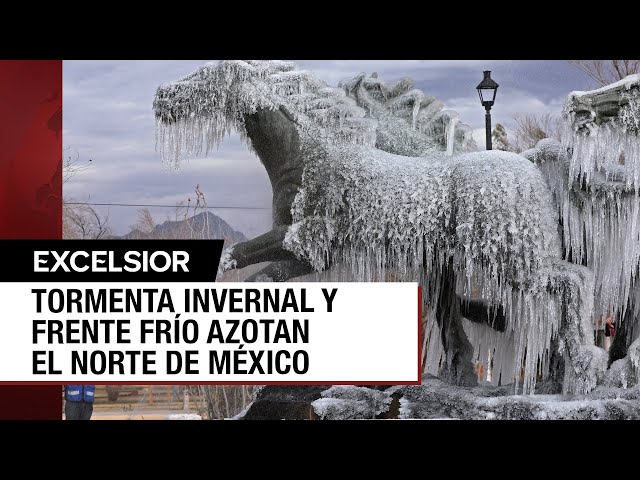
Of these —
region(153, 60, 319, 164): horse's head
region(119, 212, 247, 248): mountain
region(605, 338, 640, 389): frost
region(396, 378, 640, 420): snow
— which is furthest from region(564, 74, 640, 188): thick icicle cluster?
region(119, 212, 247, 248): mountain

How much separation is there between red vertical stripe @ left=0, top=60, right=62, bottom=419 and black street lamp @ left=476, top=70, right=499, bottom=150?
2.86 metres

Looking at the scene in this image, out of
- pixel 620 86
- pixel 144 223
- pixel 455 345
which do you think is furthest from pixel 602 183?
pixel 144 223

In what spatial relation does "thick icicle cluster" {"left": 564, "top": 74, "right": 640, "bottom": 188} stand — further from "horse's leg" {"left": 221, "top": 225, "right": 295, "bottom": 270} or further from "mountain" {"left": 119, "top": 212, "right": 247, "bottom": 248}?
"mountain" {"left": 119, "top": 212, "right": 247, "bottom": 248}

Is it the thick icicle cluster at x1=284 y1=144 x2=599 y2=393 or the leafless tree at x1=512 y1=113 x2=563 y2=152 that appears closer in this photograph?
the thick icicle cluster at x1=284 y1=144 x2=599 y2=393

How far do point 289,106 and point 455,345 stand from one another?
2108 mm

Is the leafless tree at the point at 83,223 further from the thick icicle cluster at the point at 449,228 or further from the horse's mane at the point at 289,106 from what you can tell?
the thick icicle cluster at the point at 449,228

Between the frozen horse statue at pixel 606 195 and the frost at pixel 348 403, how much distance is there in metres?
1.59

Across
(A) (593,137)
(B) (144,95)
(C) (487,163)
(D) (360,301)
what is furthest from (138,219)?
(A) (593,137)

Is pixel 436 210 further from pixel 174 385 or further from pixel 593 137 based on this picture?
pixel 174 385

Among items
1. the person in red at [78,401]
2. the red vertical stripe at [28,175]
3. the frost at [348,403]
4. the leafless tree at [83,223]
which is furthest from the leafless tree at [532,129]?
the person in red at [78,401]

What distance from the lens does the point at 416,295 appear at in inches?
275

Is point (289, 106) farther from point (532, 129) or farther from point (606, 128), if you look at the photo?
point (606, 128)

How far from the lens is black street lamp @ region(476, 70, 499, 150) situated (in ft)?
23.7

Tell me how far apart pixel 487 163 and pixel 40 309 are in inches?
122
